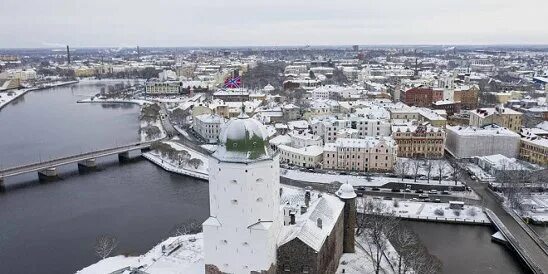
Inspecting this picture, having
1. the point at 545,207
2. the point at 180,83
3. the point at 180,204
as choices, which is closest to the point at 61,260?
the point at 180,204

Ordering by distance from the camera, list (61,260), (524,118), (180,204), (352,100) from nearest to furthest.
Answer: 1. (61,260)
2. (180,204)
3. (524,118)
4. (352,100)

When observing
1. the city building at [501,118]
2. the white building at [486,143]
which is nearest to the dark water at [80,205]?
the white building at [486,143]

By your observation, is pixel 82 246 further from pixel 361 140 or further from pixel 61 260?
pixel 361 140

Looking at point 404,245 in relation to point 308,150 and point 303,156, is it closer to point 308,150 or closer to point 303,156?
point 303,156

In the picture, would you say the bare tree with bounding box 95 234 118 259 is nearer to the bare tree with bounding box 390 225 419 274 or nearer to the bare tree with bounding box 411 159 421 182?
the bare tree with bounding box 390 225 419 274

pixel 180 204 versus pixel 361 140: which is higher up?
pixel 361 140

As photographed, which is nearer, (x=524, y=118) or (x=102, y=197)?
(x=102, y=197)
